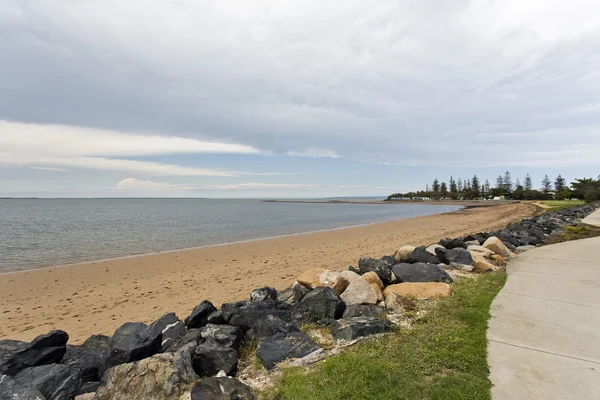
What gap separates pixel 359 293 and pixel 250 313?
2198mm

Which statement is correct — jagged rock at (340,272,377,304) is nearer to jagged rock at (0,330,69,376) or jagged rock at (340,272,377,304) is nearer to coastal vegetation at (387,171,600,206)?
jagged rock at (0,330,69,376)

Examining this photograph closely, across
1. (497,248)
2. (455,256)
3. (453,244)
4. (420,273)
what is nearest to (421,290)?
(420,273)

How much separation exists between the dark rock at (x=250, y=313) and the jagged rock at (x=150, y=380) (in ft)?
4.93

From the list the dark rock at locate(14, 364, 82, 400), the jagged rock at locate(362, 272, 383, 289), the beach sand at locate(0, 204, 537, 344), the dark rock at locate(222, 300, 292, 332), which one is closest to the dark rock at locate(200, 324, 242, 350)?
the dark rock at locate(222, 300, 292, 332)

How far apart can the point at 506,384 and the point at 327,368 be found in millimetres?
1822

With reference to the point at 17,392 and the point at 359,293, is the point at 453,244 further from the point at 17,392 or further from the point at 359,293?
the point at 17,392

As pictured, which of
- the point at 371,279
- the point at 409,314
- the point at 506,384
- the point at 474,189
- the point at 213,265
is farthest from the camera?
the point at 474,189

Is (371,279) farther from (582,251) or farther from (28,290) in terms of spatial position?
(28,290)

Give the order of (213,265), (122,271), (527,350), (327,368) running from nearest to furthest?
(327,368) < (527,350) < (122,271) < (213,265)

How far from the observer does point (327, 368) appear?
3.54 m

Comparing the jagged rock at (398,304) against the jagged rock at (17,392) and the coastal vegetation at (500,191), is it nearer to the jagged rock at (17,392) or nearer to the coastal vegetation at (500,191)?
the jagged rock at (17,392)

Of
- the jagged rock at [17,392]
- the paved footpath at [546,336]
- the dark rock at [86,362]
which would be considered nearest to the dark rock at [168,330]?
the dark rock at [86,362]

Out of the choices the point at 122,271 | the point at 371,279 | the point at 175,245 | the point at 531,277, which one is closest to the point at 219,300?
the point at 371,279

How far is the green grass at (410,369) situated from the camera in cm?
306
